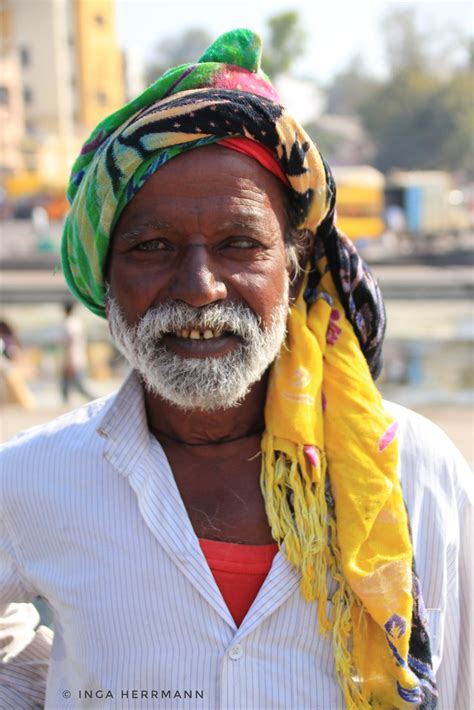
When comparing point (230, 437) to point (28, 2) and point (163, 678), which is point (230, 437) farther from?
point (28, 2)

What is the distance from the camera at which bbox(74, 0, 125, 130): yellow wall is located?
59.2 metres

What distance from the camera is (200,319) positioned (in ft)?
5.99

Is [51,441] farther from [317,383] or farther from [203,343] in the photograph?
[317,383]

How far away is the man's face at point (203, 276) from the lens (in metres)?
1.83

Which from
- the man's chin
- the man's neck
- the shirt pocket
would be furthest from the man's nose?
the shirt pocket

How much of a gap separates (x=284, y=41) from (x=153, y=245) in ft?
205

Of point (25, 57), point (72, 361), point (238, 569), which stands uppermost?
point (25, 57)

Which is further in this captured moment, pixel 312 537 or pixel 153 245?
pixel 153 245

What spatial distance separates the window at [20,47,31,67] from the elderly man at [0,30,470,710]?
63.1 metres

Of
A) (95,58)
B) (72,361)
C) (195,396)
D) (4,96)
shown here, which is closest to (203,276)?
(195,396)

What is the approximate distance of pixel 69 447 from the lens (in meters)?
1.97

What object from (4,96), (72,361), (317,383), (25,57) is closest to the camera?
(317,383)

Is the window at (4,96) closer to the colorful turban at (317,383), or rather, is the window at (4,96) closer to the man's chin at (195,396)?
the colorful turban at (317,383)

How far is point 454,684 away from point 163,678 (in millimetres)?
623
